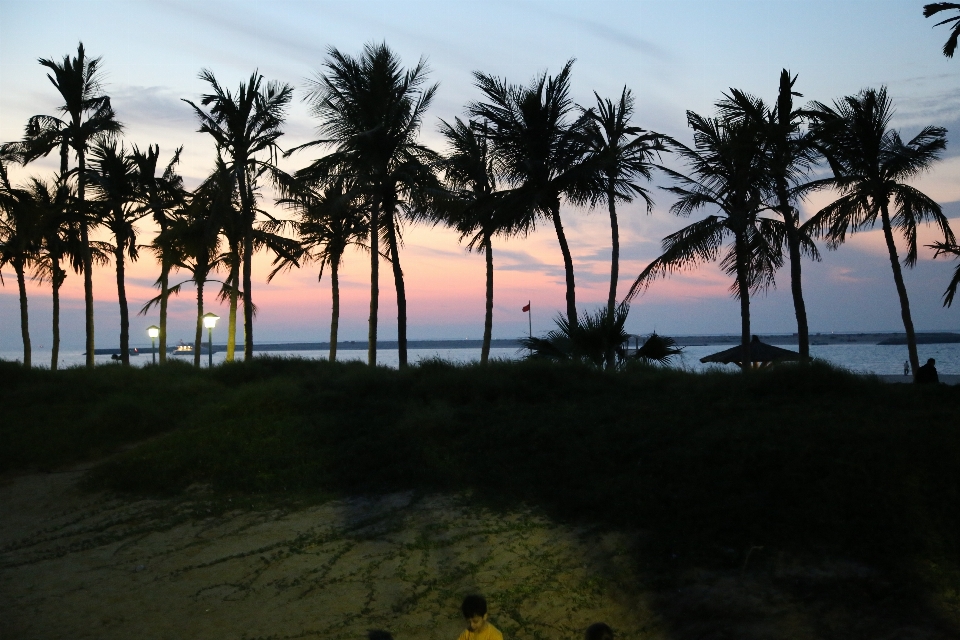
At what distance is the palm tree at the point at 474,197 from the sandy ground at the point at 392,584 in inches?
639

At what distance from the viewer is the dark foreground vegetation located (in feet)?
27.7

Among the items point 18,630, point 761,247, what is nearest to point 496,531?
point 18,630

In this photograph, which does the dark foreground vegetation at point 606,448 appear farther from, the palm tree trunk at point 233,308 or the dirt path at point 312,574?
the palm tree trunk at point 233,308

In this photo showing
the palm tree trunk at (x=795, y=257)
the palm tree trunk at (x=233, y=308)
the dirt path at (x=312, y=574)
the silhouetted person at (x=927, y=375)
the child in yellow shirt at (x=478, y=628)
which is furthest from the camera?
A: the palm tree trunk at (x=233, y=308)

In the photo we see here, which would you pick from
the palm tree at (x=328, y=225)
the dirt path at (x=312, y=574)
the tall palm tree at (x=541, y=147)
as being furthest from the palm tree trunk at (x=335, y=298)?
the dirt path at (x=312, y=574)

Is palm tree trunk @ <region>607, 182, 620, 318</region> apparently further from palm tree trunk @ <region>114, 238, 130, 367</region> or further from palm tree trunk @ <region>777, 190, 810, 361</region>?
palm tree trunk @ <region>114, 238, 130, 367</region>

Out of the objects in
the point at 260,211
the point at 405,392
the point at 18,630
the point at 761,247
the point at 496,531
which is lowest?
the point at 18,630

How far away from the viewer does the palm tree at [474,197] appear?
2644 centimetres

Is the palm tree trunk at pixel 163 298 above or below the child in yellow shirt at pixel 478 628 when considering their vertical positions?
above

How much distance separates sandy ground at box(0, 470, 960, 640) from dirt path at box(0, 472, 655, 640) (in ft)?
0.08

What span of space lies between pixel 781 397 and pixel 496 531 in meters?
6.30

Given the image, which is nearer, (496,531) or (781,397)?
(496,531)

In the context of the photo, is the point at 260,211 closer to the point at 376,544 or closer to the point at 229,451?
the point at 229,451

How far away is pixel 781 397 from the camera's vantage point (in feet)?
43.8
